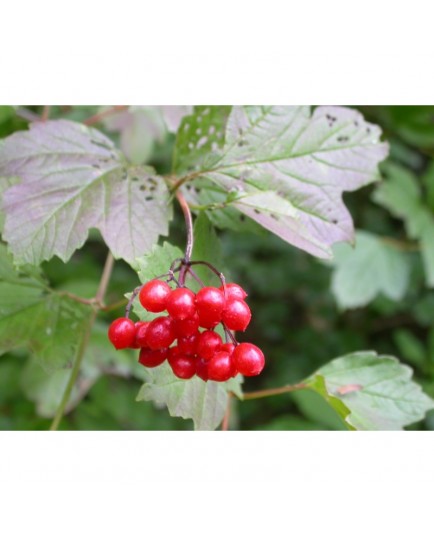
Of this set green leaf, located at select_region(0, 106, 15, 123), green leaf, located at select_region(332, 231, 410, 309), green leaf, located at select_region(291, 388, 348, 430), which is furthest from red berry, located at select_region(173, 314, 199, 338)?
green leaf, located at select_region(332, 231, 410, 309)

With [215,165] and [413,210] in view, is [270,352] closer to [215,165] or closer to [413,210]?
[413,210]

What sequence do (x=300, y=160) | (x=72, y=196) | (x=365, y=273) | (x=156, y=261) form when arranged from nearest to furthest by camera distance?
1. (x=156, y=261)
2. (x=72, y=196)
3. (x=300, y=160)
4. (x=365, y=273)

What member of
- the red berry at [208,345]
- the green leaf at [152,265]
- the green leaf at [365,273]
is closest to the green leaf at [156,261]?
the green leaf at [152,265]

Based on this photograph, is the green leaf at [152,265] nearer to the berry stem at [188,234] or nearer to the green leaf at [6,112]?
the berry stem at [188,234]

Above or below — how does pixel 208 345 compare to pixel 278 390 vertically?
above

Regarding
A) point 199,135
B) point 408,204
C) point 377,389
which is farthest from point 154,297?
point 408,204

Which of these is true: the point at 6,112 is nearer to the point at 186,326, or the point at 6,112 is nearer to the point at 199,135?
the point at 199,135

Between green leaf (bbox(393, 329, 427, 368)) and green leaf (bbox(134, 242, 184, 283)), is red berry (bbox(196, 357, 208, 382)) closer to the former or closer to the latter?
green leaf (bbox(134, 242, 184, 283))
